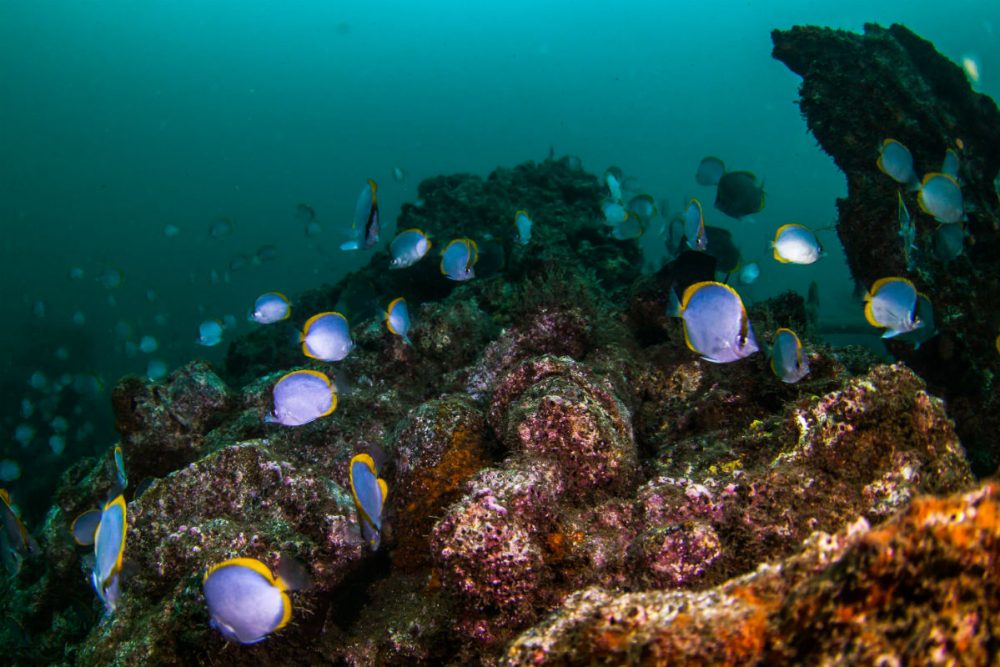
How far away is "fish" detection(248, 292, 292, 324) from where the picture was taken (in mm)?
6481

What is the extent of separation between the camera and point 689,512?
9.12ft

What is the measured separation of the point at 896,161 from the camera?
4965mm

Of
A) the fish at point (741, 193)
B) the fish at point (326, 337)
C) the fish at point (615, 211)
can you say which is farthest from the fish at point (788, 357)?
the fish at point (615, 211)

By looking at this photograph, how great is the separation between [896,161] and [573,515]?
473cm

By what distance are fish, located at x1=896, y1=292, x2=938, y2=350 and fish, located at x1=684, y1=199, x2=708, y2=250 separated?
1.87 m

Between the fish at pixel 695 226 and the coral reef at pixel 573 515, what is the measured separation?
622mm

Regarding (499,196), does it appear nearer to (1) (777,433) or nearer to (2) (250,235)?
(1) (777,433)

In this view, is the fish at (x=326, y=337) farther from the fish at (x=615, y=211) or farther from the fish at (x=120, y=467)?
the fish at (x=615, y=211)

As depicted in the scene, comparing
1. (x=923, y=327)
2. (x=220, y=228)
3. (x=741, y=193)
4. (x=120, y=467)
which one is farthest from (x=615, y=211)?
(x=220, y=228)

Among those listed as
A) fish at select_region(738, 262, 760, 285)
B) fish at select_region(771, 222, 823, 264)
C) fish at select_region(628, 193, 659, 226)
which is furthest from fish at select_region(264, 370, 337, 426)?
fish at select_region(738, 262, 760, 285)

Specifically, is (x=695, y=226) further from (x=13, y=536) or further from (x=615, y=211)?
(x=13, y=536)

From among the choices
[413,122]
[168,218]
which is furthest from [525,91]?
[168,218]

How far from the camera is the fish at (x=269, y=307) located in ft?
21.3

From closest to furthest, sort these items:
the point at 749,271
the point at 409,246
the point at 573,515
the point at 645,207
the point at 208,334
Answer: the point at 573,515
the point at 409,246
the point at 208,334
the point at 645,207
the point at 749,271
